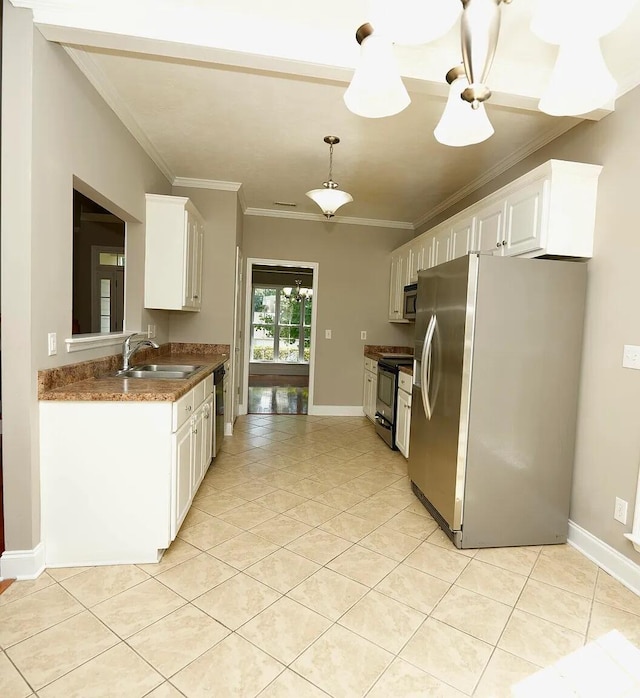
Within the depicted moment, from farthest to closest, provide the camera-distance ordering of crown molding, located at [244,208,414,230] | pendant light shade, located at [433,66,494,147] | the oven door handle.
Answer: crown molding, located at [244,208,414,230], the oven door handle, pendant light shade, located at [433,66,494,147]

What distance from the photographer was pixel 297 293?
9.71 metres

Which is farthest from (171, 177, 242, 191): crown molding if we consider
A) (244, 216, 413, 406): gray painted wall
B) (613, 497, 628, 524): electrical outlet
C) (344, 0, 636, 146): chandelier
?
(613, 497, 628, 524): electrical outlet

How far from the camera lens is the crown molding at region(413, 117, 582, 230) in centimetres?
268

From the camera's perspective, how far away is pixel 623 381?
220cm

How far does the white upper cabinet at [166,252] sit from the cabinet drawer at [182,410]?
1.29 metres

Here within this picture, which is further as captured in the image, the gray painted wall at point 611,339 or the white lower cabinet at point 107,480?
the gray painted wall at point 611,339

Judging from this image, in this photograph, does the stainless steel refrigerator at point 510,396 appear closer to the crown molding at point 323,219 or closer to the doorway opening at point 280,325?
the crown molding at point 323,219

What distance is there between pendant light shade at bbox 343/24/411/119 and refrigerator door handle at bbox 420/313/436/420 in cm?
160

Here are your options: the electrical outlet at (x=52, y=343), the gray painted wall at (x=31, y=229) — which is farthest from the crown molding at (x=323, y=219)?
the electrical outlet at (x=52, y=343)

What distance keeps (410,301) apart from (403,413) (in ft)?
4.46

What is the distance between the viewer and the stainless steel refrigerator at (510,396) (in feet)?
7.66

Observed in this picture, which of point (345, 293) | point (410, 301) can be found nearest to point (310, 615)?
point (410, 301)

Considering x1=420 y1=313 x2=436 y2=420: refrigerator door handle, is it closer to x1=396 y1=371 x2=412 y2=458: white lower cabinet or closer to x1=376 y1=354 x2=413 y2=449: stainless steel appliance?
x1=396 y1=371 x2=412 y2=458: white lower cabinet

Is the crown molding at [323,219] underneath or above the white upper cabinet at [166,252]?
above
